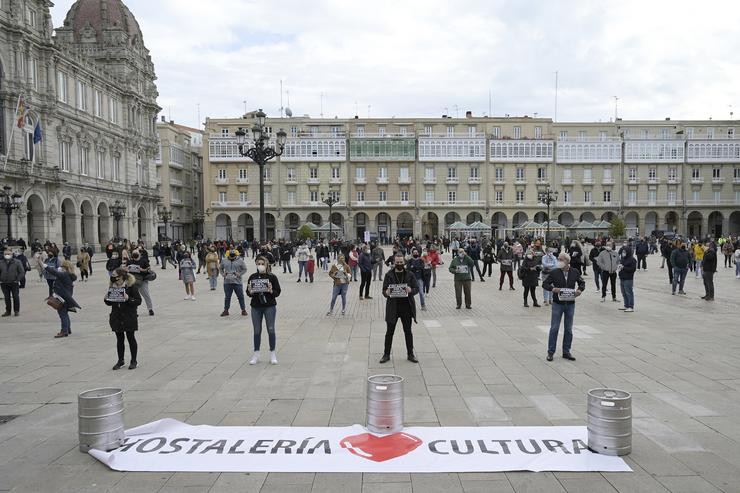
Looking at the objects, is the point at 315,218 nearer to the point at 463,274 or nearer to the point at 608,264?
the point at 608,264

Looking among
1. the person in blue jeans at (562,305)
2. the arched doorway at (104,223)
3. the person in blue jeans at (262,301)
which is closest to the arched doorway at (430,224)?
the arched doorway at (104,223)

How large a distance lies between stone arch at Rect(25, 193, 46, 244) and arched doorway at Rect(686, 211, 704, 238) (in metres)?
63.8

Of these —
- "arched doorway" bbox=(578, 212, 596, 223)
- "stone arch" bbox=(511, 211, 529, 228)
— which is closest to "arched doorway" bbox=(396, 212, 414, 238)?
"stone arch" bbox=(511, 211, 529, 228)

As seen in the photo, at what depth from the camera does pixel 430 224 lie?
6359cm

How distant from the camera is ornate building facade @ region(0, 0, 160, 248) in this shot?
3462cm

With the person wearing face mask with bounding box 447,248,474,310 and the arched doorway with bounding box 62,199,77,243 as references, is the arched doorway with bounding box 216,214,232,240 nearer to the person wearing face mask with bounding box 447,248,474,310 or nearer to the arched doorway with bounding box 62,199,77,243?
the arched doorway with bounding box 62,199,77,243

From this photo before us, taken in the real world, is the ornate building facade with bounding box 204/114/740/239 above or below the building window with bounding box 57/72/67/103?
below

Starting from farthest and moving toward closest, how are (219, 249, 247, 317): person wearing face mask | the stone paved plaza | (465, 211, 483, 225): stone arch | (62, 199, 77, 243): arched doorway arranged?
1. (465, 211, 483, 225): stone arch
2. (62, 199, 77, 243): arched doorway
3. (219, 249, 247, 317): person wearing face mask
4. the stone paved plaza

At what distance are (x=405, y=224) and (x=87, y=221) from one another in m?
32.6

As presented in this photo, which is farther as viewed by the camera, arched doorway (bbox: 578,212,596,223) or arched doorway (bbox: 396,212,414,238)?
arched doorway (bbox: 396,212,414,238)

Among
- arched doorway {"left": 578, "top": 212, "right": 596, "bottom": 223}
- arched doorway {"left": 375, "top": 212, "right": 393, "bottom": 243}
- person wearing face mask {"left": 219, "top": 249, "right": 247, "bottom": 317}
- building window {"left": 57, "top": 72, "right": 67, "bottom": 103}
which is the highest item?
building window {"left": 57, "top": 72, "right": 67, "bottom": 103}

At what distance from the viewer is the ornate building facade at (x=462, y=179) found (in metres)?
60.5

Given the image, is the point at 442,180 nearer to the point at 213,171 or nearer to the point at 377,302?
the point at 213,171

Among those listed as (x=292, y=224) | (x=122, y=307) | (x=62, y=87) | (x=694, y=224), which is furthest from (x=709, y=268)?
(x=694, y=224)
